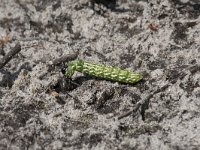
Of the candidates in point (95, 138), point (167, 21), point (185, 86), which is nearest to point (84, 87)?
point (95, 138)

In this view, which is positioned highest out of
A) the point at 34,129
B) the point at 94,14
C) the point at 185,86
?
the point at 94,14

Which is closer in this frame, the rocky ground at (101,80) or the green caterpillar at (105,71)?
the rocky ground at (101,80)

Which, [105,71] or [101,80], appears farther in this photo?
[101,80]

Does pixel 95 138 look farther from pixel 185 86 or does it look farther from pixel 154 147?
pixel 185 86

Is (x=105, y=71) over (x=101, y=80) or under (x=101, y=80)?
over
